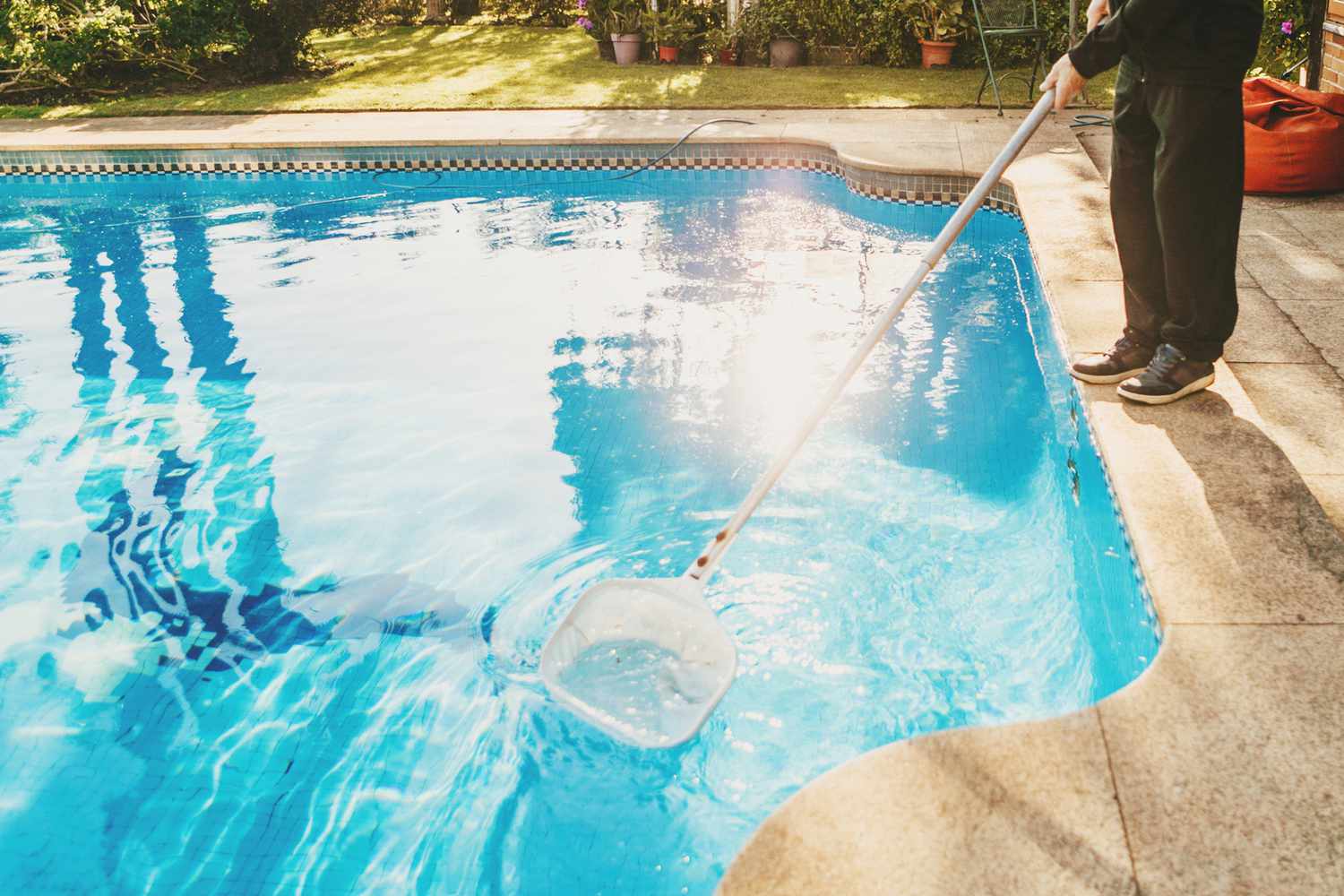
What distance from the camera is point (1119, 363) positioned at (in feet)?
10.6

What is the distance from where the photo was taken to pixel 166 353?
5.18m

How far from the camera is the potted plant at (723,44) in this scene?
10.8m

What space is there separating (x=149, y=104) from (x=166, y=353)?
5.93 meters

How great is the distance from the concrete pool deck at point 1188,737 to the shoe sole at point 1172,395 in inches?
1.3

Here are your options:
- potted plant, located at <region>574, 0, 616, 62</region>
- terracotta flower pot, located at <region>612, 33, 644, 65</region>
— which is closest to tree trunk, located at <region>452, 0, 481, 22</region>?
potted plant, located at <region>574, 0, 616, 62</region>

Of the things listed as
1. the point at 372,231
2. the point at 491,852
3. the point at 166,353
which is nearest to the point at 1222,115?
the point at 491,852

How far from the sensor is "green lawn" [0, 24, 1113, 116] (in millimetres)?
9078

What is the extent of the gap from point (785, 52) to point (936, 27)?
58.1 inches

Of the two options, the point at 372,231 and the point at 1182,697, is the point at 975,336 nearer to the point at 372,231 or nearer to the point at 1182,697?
the point at 1182,697

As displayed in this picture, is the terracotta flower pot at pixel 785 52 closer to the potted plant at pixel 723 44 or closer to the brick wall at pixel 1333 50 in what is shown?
the potted plant at pixel 723 44

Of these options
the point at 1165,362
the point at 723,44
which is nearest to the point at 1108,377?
the point at 1165,362

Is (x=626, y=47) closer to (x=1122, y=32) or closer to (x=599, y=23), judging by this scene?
(x=599, y=23)

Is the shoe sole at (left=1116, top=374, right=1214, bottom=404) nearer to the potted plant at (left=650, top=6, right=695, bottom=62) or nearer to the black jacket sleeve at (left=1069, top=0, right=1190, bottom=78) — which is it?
the black jacket sleeve at (left=1069, top=0, right=1190, bottom=78)

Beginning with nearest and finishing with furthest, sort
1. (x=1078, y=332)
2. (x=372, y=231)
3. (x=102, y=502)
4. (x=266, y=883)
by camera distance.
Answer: (x=266, y=883) → (x=1078, y=332) → (x=102, y=502) → (x=372, y=231)
